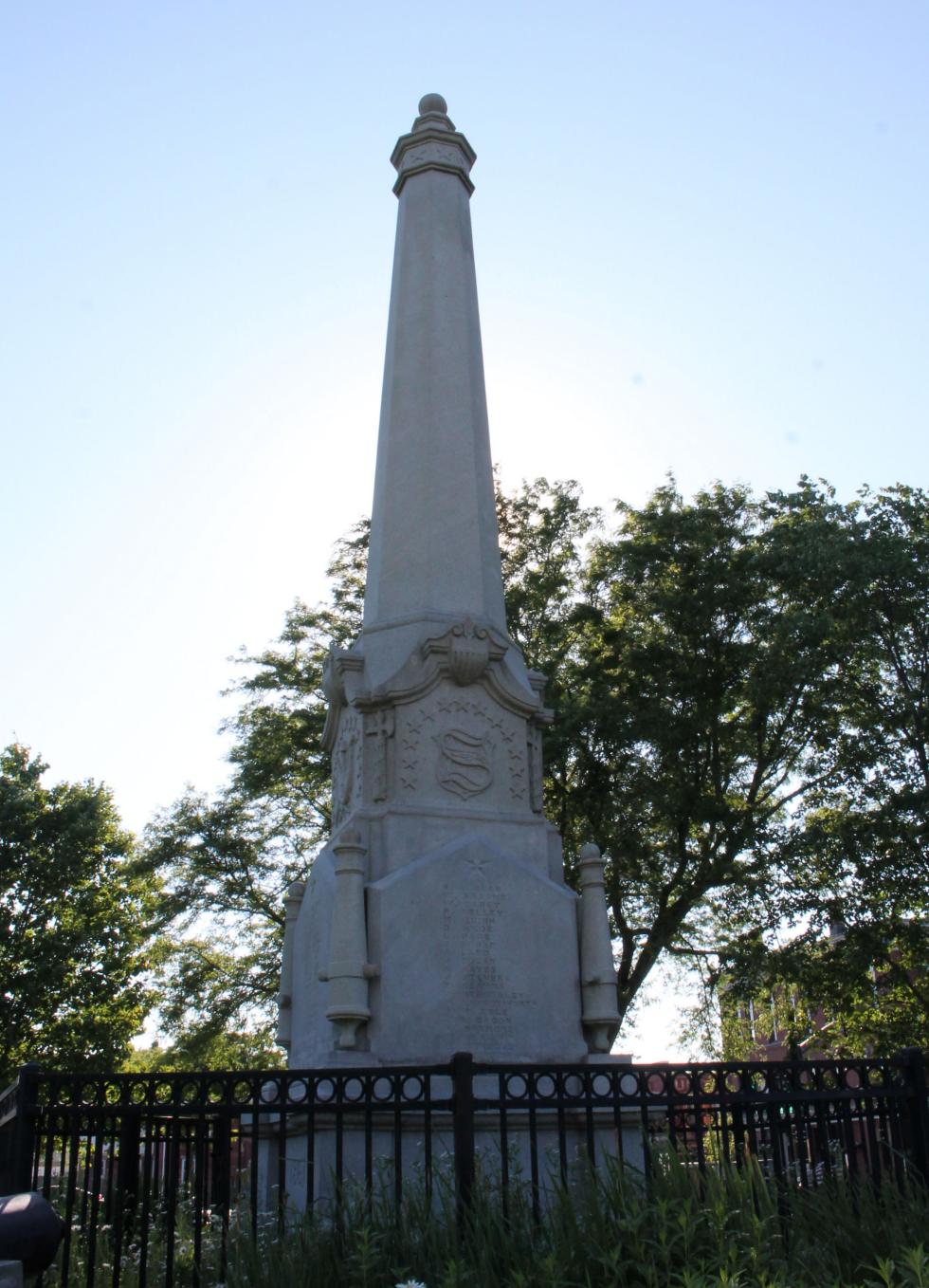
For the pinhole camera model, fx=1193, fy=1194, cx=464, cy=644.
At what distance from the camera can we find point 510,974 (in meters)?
8.93

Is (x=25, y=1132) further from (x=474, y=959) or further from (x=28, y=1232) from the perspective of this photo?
(x=474, y=959)

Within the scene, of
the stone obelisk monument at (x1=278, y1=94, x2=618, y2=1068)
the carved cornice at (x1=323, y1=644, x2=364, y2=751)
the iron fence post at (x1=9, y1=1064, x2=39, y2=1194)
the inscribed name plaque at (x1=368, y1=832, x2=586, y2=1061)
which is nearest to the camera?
the iron fence post at (x1=9, y1=1064, x2=39, y2=1194)

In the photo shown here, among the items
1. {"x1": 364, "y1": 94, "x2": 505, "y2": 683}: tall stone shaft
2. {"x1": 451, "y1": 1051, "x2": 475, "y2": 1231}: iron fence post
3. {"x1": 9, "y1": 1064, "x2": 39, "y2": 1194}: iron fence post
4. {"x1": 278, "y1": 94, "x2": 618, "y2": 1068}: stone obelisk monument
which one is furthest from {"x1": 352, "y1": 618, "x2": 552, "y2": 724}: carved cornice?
{"x1": 451, "y1": 1051, "x2": 475, "y2": 1231}: iron fence post

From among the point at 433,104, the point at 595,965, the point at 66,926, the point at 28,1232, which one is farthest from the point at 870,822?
the point at 66,926

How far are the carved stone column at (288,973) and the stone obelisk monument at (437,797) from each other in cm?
3

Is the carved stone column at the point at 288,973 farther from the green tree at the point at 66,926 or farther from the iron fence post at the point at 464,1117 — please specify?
the green tree at the point at 66,926

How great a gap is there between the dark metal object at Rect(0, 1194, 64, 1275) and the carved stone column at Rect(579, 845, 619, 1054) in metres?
5.43

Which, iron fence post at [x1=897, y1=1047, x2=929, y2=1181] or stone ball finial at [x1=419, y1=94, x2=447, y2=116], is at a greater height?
stone ball finial at [x1=419, y1=94, x2=447, y2=116]

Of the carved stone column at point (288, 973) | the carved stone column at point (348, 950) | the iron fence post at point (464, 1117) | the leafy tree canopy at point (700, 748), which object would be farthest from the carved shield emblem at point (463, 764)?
the leafy tree canopy at point (700, 748)

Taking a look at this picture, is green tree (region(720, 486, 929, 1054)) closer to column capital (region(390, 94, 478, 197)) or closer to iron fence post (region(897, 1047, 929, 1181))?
column capital (region(390, 94, 478, 197))

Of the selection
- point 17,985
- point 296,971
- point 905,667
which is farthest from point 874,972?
point 17,985

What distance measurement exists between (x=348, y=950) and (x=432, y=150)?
842cm

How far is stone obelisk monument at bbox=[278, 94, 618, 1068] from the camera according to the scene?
870 centimetres

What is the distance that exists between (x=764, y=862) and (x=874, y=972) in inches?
165
